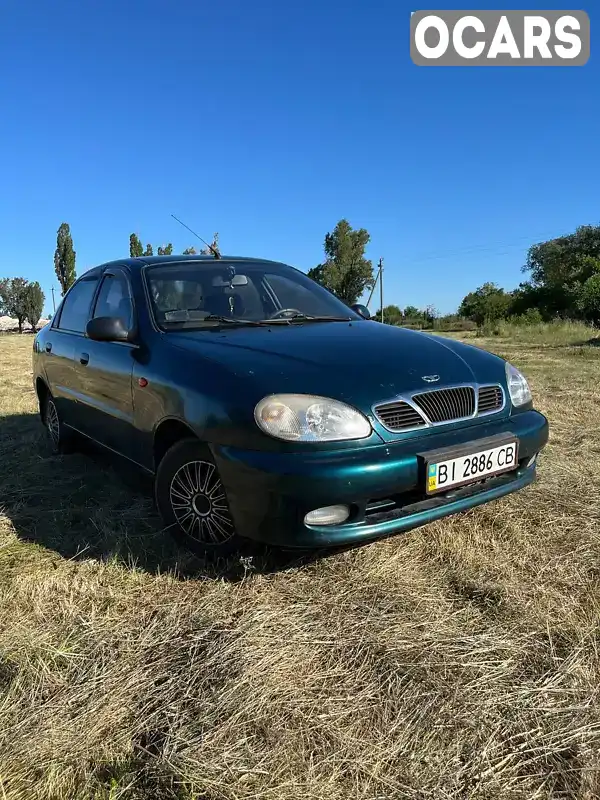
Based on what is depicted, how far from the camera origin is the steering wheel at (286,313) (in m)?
3.25

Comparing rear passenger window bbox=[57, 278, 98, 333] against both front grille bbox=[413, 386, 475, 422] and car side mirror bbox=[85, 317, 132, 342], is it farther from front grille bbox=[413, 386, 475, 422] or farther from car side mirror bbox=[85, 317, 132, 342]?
front grille bbox=[413, 386, 475, 422]

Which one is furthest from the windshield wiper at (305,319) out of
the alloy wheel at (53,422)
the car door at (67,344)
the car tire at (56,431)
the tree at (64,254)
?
the tree at (64,254)

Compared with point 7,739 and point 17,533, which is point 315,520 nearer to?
point 7,739

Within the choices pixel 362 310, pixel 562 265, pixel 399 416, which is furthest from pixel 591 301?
pixel 562 265

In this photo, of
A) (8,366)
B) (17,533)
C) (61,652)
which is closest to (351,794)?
(61,652)

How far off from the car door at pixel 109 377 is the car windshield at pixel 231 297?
0.22m

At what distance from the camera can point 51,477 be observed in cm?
400

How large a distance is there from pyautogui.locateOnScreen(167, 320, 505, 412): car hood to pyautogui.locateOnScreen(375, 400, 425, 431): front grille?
0.15 ft

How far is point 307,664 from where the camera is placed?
1.87 meters

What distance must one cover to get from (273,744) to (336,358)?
1.47 metres

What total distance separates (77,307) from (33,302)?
64.3 m

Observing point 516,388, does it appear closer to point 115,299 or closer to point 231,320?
point 231,320

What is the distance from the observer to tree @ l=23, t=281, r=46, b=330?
Answer: 61562 mm

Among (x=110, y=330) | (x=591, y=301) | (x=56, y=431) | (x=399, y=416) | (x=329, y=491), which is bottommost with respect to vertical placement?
(x=56, y=431)
